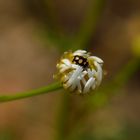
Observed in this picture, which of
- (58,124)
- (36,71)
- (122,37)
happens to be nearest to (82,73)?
(58,124)

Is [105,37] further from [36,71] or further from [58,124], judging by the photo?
[58,124]

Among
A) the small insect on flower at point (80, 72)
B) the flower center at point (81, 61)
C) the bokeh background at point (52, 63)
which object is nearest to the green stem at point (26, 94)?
the small insect on flower at point (80, 72)

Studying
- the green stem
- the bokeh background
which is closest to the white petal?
the green stem

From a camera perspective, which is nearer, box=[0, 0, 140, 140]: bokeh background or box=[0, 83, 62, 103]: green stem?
box=[0, 83, 62, 103]: green stem

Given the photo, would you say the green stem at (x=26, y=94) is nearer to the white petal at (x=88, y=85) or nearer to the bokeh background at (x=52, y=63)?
the white petal at (x=88, y=85)

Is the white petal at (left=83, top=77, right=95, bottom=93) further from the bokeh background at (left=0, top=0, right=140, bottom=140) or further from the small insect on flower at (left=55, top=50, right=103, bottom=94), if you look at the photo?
the bokeh background at (left=0, top=0, right=140, bottom=140)

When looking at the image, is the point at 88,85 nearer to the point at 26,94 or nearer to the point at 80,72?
the point at 80,72

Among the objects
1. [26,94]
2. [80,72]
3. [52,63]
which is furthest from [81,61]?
[52,63]
